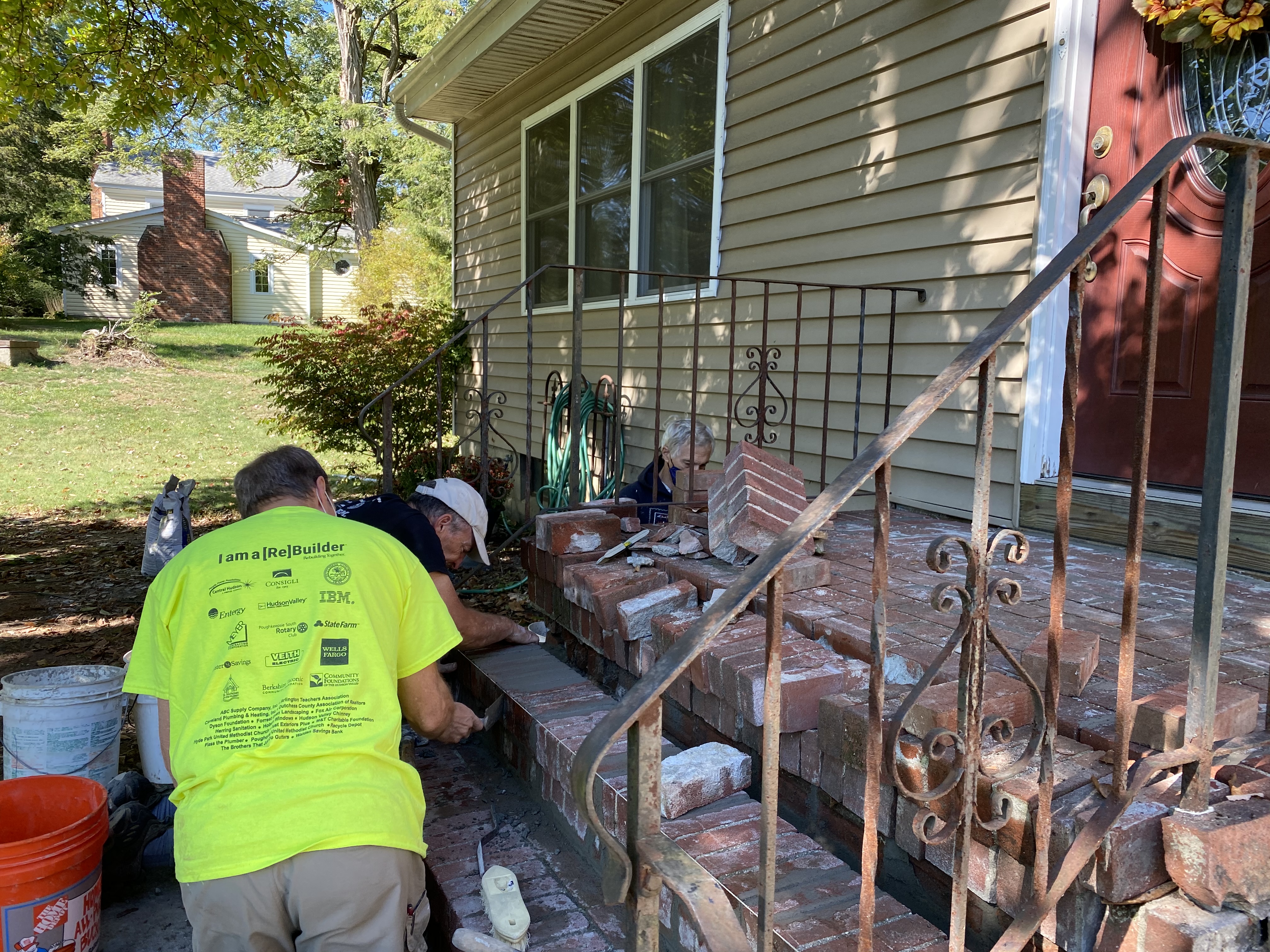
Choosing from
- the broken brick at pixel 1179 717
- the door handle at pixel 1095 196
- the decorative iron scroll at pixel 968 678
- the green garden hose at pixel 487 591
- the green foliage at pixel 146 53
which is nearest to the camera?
the decorative iron scroll at pixel 968 678

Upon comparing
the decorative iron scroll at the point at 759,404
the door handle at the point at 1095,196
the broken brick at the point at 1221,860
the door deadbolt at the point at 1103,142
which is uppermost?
the door deadbolt at the point at 1103,142

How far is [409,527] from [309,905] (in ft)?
4.02

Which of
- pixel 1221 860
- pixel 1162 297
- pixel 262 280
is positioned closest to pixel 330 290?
pixel 262 280

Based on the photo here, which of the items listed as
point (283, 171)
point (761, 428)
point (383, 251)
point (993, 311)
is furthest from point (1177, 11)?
point (283, 171)

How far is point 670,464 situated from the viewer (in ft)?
14.2

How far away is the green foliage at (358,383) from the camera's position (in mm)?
8102

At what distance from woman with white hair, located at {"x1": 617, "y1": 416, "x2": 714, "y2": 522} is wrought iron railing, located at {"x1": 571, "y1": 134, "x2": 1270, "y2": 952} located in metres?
2.43

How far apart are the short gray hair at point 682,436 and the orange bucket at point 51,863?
8.70 ft

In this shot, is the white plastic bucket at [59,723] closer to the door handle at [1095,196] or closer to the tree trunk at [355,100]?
the door handle at [1095,196]

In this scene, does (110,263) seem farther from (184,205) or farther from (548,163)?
(548,163)

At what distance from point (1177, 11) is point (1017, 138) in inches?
25.7

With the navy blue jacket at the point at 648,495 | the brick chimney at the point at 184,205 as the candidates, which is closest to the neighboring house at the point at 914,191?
the navy blue jacket at the point at 648,495

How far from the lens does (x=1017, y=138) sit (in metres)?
3.36

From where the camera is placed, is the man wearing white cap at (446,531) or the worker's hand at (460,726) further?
the man wearing white cap at (446,531)
